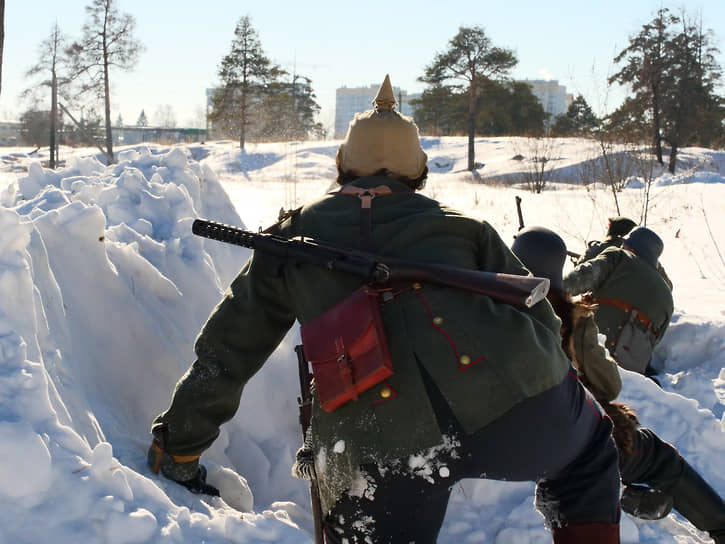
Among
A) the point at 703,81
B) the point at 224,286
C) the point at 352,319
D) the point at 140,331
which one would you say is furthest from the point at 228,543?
the point at 703,81

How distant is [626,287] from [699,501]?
8.44 feet

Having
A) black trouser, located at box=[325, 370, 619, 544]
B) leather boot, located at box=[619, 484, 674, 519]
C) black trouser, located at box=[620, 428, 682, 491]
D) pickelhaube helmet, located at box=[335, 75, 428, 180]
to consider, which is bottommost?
leather boot, located at box=[619, 484, 674, 519]

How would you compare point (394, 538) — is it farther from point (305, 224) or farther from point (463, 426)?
point (305, 224)

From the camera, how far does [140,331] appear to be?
2705 mm

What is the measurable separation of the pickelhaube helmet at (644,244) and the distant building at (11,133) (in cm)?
4263

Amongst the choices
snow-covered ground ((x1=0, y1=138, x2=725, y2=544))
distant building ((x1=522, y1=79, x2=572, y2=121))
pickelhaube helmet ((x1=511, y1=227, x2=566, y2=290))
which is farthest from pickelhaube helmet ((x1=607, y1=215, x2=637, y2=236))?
distant building ((x1=522, y1=79, x2=572, y2=121))

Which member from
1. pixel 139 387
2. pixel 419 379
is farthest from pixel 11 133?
pixel 419 379

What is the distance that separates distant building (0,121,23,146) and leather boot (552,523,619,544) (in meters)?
44.7

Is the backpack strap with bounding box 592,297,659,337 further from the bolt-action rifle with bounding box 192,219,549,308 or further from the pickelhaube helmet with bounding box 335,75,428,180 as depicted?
the bolt-action rifle with bounding box 192,219,549,308

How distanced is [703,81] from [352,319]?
27.4m

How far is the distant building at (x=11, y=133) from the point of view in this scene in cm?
4392

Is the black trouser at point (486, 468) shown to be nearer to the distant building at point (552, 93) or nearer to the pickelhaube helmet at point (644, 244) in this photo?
the pickelhaube helmet at point (644, 244)

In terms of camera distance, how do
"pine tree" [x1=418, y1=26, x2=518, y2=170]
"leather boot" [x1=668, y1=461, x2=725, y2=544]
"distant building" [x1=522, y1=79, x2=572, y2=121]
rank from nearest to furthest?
"leather boot" [x1=668, y1=461, x2=725, y2=544] → "pine tree" [x1=418, y1=26, x2=518, y2=170] → "distant building" [x1=522, y1=79, x2=572, y2=121]

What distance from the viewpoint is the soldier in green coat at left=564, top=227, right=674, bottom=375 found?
4.64 m
